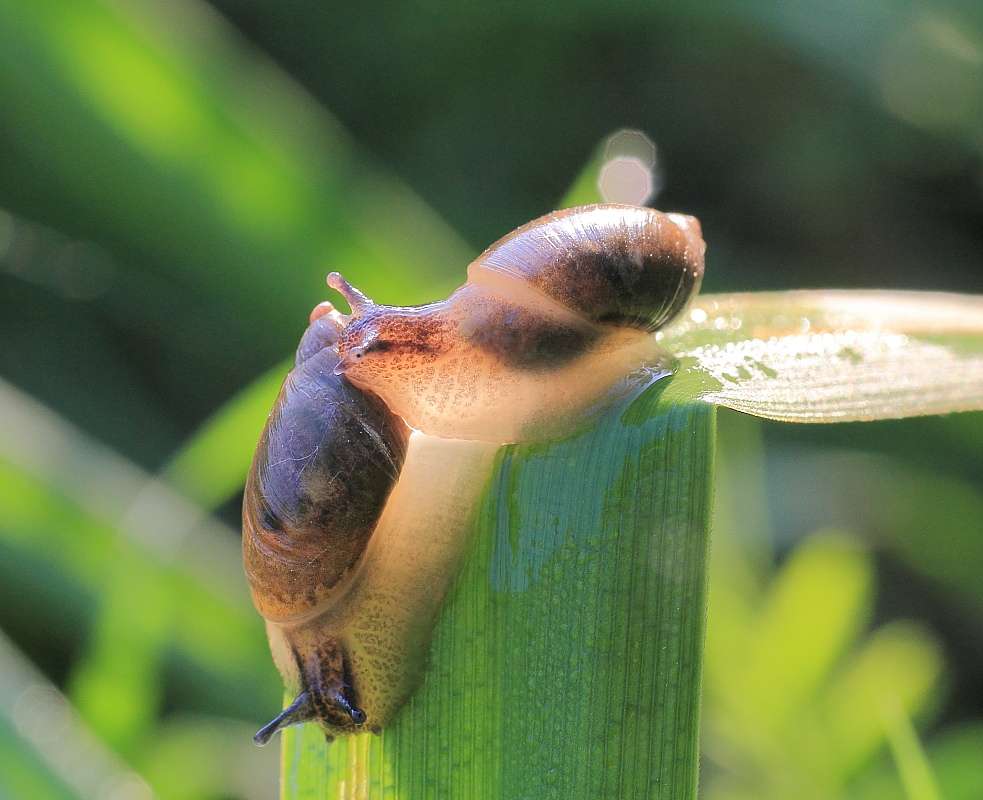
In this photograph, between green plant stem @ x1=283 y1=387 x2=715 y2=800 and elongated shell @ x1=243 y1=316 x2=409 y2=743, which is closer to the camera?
green plant stem @ x1=283 y1=387 x2=715 y2=800

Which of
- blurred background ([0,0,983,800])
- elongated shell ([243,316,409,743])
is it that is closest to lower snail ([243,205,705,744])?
elongated shell ([243,316,409,743])

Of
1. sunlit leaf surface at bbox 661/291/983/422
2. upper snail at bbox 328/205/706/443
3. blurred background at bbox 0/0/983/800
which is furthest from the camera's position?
blurred background at bbox 0/0/983/800

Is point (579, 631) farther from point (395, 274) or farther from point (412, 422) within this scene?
point (395, 274)

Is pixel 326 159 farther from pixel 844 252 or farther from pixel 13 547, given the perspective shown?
pixel 844 252

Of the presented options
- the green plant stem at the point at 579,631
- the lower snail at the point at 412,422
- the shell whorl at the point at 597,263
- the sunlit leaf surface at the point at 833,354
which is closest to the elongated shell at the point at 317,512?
the lower snail at the point at 412,422

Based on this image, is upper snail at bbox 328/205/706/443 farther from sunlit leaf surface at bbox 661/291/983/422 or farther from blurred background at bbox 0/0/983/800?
blurred background at bbox 0/0/983/800

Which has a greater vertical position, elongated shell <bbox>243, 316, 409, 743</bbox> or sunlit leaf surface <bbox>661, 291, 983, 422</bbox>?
Answer: sunlit leaf surface <bbox>661, 291, 983, 422</bbox>
